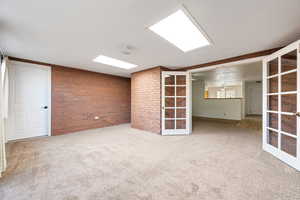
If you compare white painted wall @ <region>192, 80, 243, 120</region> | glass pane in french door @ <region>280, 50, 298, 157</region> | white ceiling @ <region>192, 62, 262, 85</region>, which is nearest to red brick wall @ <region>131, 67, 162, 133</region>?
white ceiling @ <region>192, 62, 262, 85</region>

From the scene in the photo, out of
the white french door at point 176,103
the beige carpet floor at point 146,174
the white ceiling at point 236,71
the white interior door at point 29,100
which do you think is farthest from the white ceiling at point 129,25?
the beige carpet floor at point 146,174

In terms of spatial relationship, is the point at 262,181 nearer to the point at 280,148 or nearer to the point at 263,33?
the point at 280,148

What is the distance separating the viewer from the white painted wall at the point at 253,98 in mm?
8555

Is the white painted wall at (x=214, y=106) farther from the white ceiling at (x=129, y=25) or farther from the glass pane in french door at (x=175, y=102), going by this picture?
the white ceiling at (x=129, y=25)

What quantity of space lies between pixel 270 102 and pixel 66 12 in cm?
402

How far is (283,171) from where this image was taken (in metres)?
1.90

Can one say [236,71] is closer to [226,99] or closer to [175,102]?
[226,99]

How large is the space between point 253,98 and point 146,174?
33.8ft

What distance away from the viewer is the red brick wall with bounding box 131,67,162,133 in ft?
13.6

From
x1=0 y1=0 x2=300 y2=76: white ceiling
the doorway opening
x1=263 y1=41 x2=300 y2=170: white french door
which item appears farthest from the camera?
the doorway opening

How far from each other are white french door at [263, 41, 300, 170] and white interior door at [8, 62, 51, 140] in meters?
5.87

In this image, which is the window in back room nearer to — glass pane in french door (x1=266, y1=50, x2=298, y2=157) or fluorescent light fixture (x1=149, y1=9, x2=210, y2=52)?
glass pane in french door (x1=266, y1=50, x2=298, y2=157)

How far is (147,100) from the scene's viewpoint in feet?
14.7

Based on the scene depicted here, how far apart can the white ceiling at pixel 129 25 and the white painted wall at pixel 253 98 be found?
7796mm
